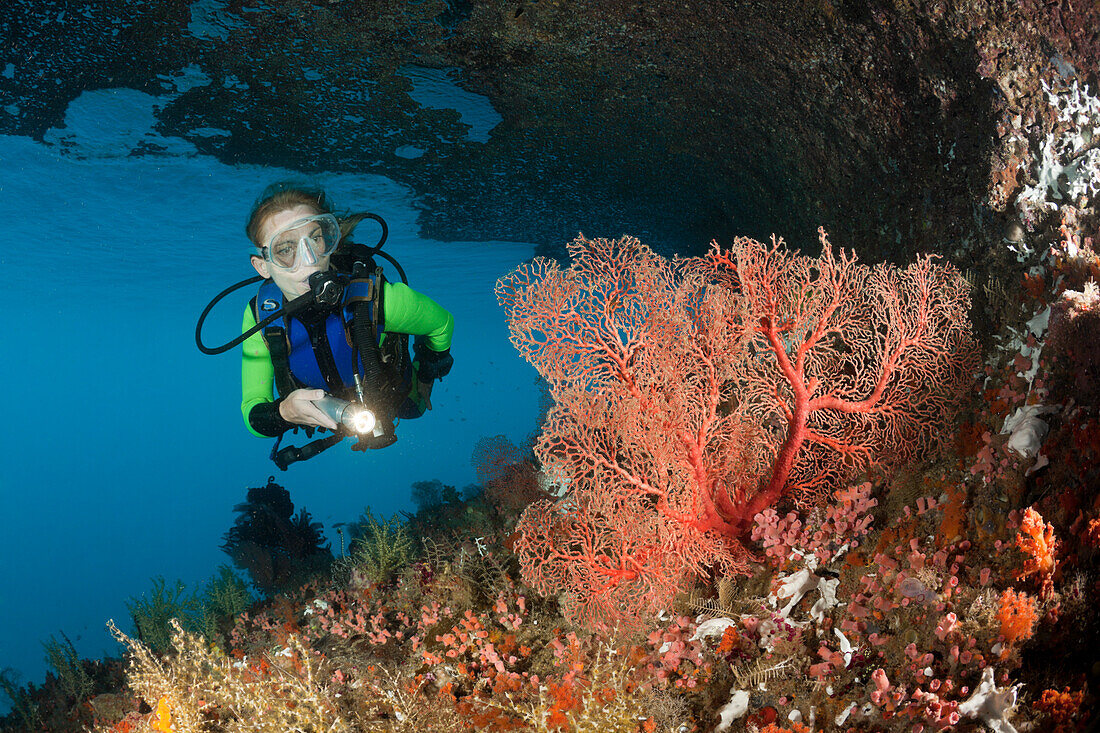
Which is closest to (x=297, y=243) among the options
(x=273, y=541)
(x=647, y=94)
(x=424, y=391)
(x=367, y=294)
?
(x=367, y=294)

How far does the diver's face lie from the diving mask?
0.13 feet

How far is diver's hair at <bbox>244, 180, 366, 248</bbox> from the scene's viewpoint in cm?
489

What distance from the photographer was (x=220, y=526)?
72.6m

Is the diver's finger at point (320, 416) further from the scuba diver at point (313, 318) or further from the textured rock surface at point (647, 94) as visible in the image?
the textured rock surface at point (647, 94)

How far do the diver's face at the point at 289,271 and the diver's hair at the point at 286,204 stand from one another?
41 millimetres

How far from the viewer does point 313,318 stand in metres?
4.86

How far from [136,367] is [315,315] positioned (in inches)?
2700

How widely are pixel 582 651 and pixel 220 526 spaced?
86.6 metres

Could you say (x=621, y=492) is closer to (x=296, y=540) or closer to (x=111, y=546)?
(x=296, y=540)

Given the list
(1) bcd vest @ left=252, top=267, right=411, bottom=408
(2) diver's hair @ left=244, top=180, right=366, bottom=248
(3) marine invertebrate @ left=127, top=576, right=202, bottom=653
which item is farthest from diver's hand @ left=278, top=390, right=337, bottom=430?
(3) marine invertebrate @ left=127, top=576, right=202, bottom=653

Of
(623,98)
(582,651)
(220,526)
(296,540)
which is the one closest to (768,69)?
(623,98)

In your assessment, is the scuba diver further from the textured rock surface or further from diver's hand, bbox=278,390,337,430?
the textured rock surface

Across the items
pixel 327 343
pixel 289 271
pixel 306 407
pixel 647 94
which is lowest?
pixel 306 407

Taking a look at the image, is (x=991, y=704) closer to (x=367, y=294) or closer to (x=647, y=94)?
(x=367, y=294)
